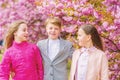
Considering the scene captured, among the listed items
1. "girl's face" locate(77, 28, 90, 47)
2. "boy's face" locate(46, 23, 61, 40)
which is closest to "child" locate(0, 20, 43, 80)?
"boy's face" locate(46, 23, 61, 40)

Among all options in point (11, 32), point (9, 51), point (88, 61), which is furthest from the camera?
point (11, 32)

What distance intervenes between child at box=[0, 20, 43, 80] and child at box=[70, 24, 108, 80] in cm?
50

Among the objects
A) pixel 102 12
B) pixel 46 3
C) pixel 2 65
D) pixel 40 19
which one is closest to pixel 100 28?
pixel 102 12

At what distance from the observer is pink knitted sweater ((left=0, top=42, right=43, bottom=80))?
21.9ft

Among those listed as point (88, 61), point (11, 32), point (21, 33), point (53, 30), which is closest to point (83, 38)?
point (88, 61)

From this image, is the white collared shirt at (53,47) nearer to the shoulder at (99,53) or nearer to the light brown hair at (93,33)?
the light brown hair at (93,33)

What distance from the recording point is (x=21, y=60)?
6.70 m

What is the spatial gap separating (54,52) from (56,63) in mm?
161

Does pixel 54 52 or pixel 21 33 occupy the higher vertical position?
pixel 21 33

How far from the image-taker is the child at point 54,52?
22.1 ft

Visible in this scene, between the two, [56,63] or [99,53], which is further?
[56,63]

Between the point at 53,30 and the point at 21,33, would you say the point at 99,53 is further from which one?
the point at 21,33

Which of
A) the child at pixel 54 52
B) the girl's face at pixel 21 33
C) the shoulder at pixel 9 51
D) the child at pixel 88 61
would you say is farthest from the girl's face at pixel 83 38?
the shoulder at pixel 9 51

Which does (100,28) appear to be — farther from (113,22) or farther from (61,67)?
(61,67)
